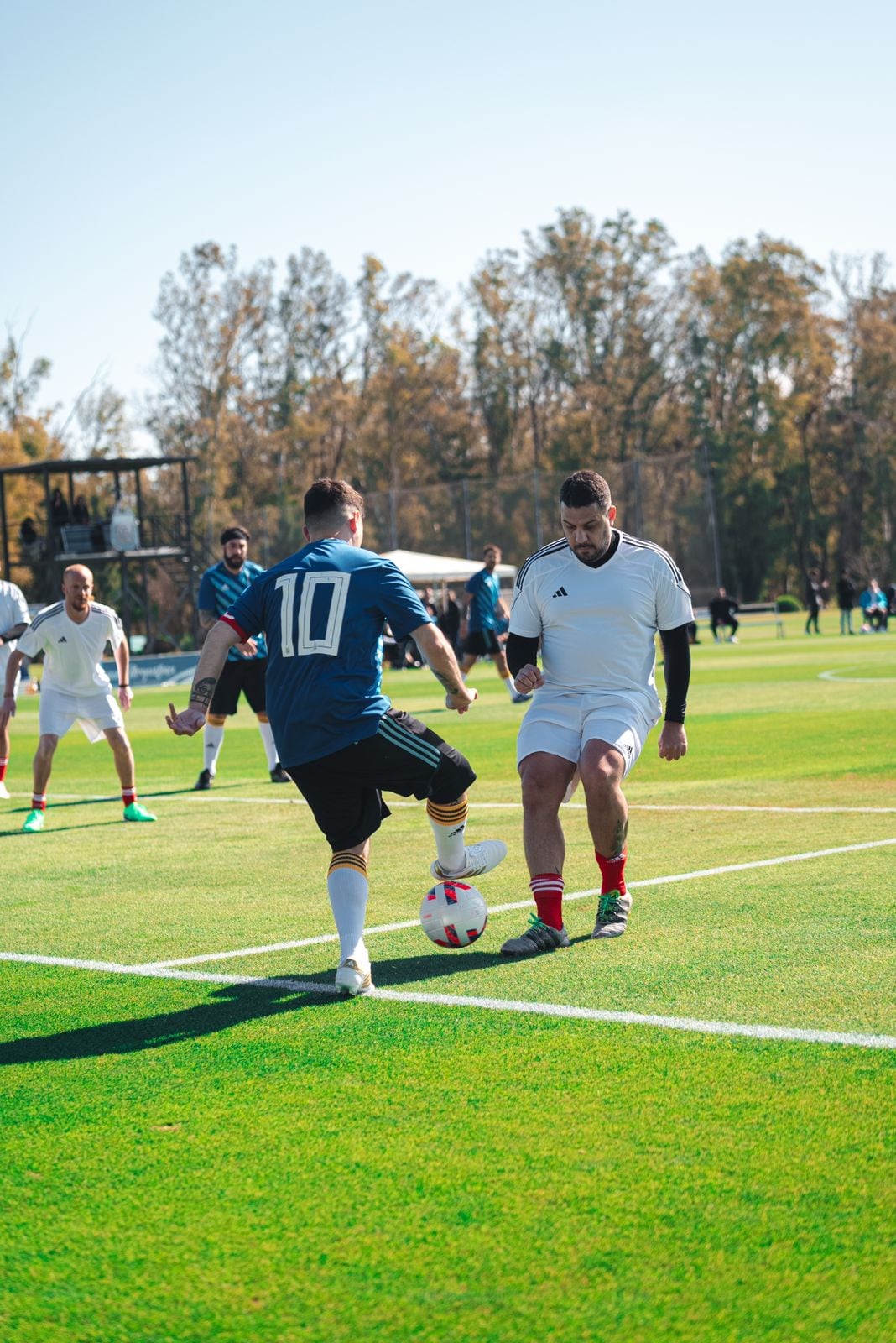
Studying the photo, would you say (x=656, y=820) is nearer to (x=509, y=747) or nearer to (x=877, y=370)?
(x=509, y=747)

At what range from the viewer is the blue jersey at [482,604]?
27.4 metres

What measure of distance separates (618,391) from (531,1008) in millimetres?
84461

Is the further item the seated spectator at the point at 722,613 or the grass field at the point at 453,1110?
the seated spectator at the point at 722,613

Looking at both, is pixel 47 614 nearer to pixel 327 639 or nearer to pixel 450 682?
pixel 327 639

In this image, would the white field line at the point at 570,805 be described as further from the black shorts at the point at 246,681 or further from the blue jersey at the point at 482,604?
the blue jersey at the point at 482,604

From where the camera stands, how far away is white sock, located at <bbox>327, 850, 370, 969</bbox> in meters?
6.30

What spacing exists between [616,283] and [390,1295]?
87.2m

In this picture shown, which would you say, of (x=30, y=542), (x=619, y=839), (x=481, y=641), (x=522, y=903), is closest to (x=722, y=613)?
(x=30, y=542)

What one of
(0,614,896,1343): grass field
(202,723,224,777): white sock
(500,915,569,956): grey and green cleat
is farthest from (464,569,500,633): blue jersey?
(500,915,569,956): grey and green cleat

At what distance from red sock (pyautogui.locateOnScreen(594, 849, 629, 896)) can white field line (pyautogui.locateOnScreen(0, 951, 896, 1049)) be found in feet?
4.58

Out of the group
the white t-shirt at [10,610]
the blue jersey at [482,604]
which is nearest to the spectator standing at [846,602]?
the blue jersey at [482,604]

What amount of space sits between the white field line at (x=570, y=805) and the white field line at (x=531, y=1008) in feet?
18.6

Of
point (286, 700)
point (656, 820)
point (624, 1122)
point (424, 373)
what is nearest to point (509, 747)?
point (656, 820)

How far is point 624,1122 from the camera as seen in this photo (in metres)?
4.54
